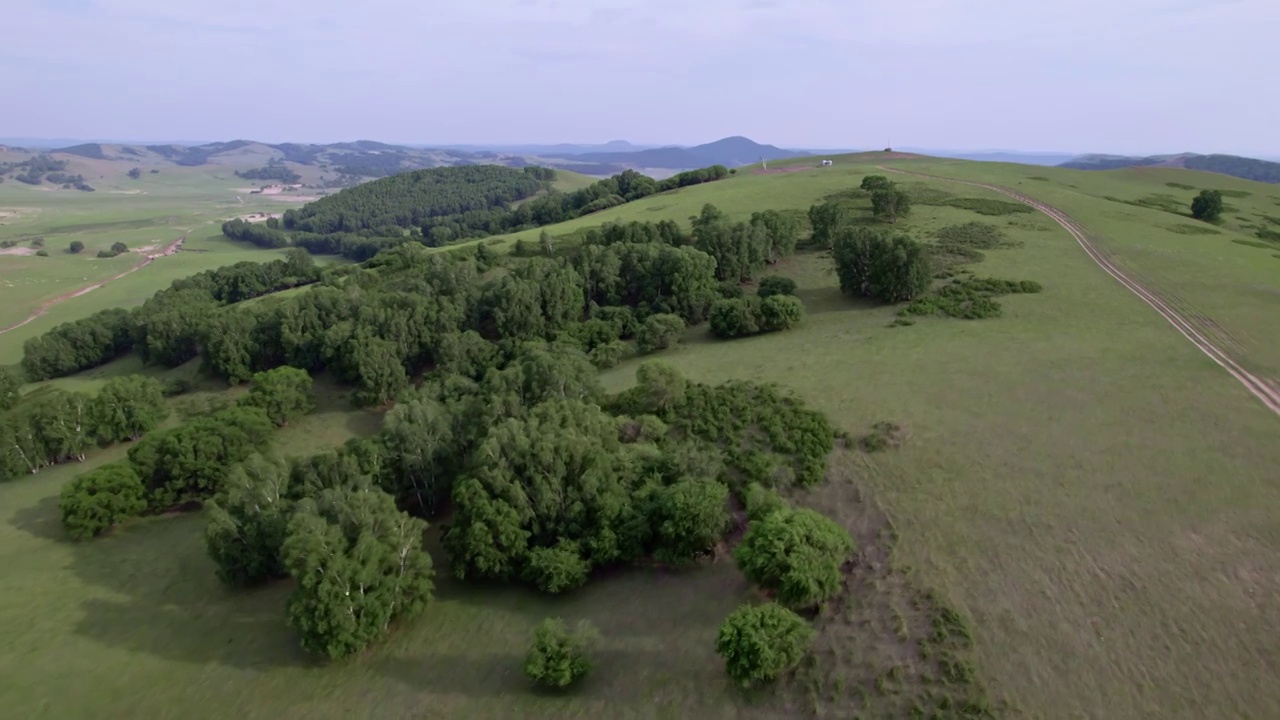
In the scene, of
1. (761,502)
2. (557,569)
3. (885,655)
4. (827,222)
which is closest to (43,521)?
(557,569)

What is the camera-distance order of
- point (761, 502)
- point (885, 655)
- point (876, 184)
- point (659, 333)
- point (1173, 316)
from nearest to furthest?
1. point (885, 655)
2. point (761, 502)
3. point (1173, 316)
4. point (659, 333)
5. point (876, 184)

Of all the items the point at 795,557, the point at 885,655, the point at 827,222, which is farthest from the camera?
the point at 827,222

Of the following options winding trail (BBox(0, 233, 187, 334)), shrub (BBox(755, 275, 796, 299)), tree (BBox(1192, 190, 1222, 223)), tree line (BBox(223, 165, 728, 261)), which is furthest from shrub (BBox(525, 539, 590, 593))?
winding trail (BBox(0, 233, 187, 334))

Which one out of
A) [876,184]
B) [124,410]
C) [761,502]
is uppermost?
[876,184]

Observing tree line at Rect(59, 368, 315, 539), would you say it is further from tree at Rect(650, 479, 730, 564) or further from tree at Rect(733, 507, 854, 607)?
tree at Rect(733, 507, 854, 607)

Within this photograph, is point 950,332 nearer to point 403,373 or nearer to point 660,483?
point 660,483

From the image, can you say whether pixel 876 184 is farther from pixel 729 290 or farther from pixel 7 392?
pixel 7 392

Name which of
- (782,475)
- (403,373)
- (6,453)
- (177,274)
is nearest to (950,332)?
(782,475)

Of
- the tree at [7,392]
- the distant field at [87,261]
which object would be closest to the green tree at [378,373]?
→ the tree at [7,392]
